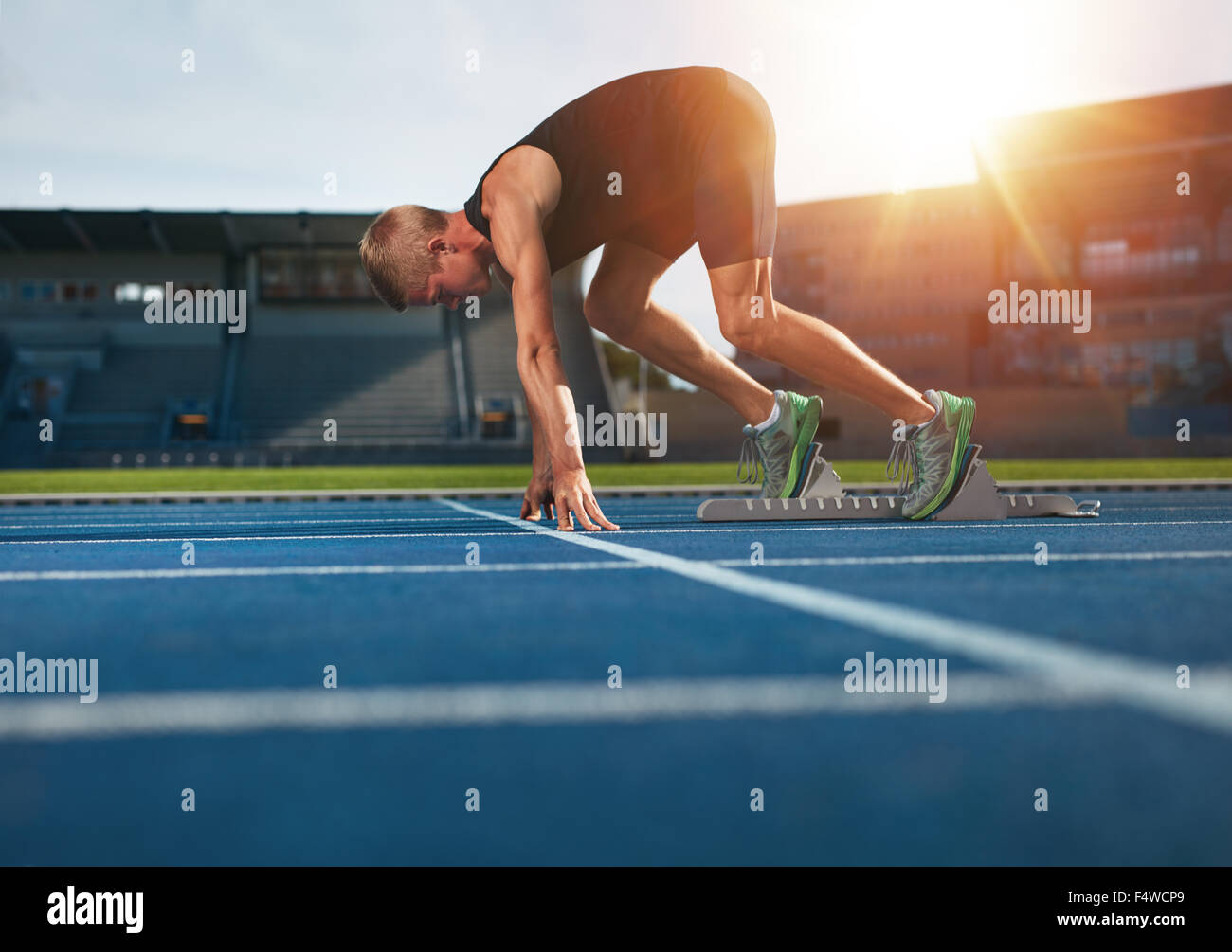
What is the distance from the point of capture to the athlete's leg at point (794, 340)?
4.56 m

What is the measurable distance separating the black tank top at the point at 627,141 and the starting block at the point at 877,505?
1391 mm

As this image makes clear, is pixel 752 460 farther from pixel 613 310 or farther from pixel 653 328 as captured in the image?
pixel 613 310

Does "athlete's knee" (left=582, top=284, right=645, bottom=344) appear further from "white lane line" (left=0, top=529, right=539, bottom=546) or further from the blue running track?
the blue running track

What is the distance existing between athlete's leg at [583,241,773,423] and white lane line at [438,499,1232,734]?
246 cm

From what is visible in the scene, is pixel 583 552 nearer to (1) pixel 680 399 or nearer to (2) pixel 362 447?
(2) pixel 362 447

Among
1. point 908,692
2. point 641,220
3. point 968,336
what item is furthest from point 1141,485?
point 968,336

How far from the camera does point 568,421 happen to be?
13.9 ft

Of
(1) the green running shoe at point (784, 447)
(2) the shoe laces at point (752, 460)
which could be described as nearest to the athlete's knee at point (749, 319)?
(1) the green running shoe at point (784, 447)

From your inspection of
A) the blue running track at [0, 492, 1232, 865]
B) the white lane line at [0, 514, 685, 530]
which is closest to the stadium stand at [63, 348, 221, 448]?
the white lane line at [0, 514, 685, 530]

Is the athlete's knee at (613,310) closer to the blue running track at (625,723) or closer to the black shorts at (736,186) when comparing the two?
the black shorts at (736,186)

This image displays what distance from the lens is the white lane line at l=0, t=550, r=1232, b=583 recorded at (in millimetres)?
3035

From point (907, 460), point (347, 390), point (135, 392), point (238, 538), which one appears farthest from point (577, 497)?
point (135, 392)

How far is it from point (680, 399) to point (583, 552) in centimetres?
3213
